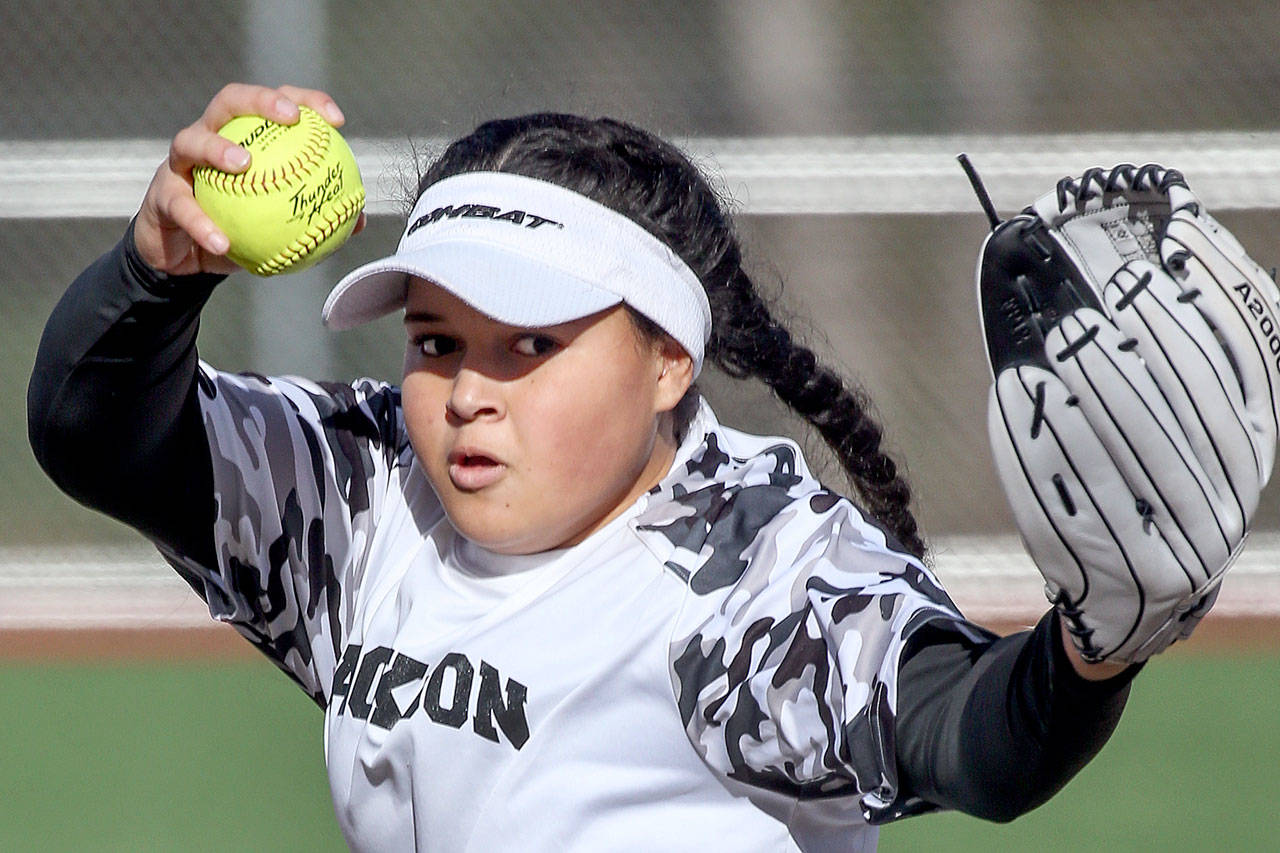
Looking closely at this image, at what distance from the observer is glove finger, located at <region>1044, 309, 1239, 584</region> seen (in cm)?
94

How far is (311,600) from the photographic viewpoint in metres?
1.51

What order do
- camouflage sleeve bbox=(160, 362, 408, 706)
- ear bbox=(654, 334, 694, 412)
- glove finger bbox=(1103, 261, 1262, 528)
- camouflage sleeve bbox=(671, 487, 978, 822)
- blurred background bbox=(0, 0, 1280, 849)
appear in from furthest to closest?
blurred background bbox=(0, 0, 1280, 849) < camouflage sleeve bbox=(160, 362, 408, 706) < ear bbox=(654, 334, 694, 412) < camouflage sleeve bbox=(671, 487, 978, 822) < glove finger bbox=(1103, 261, 1262, 528)

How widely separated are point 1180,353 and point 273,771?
8.48 ft

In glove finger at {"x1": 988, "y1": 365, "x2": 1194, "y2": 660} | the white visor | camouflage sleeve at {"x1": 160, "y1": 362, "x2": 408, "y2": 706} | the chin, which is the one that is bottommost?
camouflage sleeve at {"x1": 160, "y1": 362, "x2": 408, "y2": 706}

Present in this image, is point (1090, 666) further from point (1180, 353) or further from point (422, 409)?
point (422, 409)

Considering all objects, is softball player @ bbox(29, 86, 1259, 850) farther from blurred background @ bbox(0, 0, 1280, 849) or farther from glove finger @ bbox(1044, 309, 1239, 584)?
blurred background @ bbox(0, 0, 1280, 849)

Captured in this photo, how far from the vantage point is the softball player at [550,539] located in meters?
1.10

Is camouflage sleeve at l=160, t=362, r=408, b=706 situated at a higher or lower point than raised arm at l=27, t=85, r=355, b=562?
lower

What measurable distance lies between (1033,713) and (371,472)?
784 mm

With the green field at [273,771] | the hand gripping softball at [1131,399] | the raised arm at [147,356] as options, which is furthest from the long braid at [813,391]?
the green field at [273,771]

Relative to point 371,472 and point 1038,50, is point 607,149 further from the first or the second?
point 1038,50

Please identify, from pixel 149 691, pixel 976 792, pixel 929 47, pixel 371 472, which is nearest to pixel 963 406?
pixel 929 47

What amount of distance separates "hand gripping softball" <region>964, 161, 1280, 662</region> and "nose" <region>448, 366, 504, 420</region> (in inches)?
18.1

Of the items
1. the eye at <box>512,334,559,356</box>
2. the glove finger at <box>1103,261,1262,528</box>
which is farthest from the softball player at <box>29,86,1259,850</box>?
the glove finger at <box>1103,261,1262,528</box>
